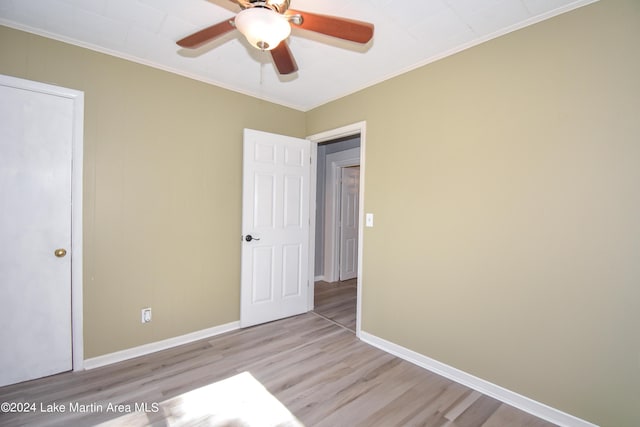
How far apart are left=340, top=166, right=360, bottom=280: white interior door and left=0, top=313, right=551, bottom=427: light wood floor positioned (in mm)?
2450

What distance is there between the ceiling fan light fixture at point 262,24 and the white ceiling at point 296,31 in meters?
0.26

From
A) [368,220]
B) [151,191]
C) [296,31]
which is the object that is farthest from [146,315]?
[296,31]

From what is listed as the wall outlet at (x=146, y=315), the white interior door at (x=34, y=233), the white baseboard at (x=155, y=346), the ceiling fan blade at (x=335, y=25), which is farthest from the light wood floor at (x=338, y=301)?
the ceiling fan blade at (x=335, y=25)

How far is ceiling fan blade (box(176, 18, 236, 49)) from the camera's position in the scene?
142 centimetres

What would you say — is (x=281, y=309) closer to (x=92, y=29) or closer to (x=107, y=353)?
(x=107, y=353)

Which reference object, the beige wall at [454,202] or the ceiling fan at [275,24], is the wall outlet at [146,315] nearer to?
the beige wall at [454,202]

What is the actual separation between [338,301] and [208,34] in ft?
11.0

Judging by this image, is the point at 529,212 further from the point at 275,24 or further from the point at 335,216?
the point at 335,216

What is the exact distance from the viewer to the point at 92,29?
1973 mm

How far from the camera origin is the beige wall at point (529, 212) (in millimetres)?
1542

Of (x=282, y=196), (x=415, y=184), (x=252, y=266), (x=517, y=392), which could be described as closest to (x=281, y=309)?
(x=252, y=266)

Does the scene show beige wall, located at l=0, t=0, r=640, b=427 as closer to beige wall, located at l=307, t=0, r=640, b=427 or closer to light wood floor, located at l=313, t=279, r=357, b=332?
beige wall, located at l=307, t=0, r=640, b=427

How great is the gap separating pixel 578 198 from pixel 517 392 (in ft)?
4.29

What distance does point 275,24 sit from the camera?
1.27 metres
